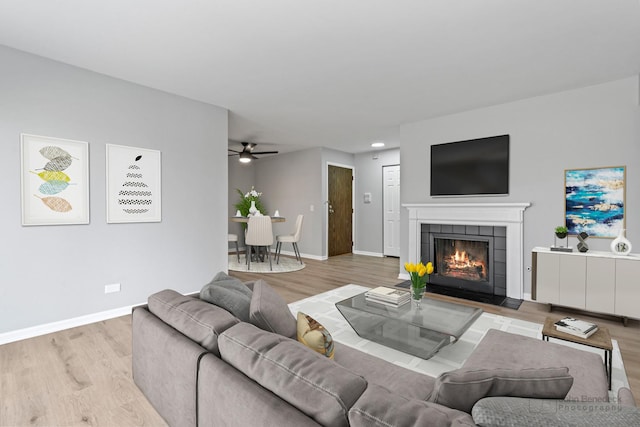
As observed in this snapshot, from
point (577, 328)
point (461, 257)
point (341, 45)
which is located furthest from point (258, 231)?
point (577, 328)

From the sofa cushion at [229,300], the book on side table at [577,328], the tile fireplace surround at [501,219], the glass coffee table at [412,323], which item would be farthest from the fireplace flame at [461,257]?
the sofa cushion at [229,300]

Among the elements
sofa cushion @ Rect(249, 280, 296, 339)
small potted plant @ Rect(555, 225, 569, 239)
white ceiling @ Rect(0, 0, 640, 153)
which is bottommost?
sofa cushion @ Rect(249, 280, 296, 339)

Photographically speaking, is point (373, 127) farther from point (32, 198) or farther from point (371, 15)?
point (32, 198)

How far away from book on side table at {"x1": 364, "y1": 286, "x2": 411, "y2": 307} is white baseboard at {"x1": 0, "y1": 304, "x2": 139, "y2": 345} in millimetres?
2616

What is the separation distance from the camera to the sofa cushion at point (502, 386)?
86 centimetres

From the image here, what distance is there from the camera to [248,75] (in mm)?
3207

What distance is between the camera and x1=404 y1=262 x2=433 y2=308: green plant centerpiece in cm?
257

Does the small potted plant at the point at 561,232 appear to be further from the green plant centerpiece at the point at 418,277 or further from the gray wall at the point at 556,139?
the green plant centerpiece at the point at 418,277

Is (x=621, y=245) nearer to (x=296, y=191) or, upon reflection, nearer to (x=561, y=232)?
(x=561, y=232)

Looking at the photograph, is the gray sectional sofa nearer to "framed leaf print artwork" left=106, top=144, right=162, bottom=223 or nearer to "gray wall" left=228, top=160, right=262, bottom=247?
"framed leaf print artwork" left=106, top=144, right=162, bottom=223

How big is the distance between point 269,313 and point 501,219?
3640 millimetres

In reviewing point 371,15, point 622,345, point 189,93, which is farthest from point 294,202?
point 622,345

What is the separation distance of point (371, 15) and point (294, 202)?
17.9ft

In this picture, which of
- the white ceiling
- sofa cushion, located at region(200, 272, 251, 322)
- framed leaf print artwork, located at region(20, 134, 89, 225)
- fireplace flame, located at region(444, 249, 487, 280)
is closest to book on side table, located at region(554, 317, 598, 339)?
sofa cushion, located at region(200, 272, 251, 322)
